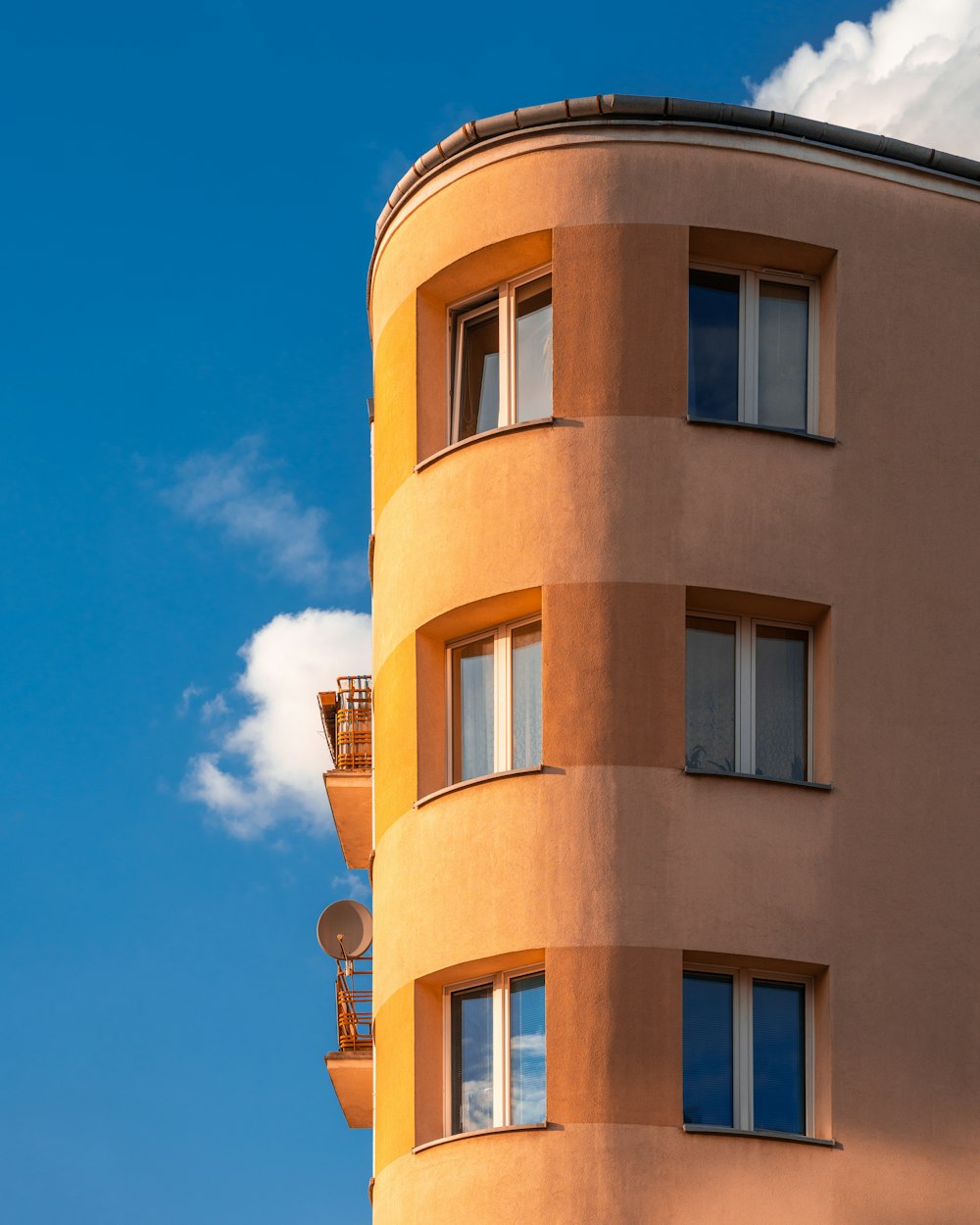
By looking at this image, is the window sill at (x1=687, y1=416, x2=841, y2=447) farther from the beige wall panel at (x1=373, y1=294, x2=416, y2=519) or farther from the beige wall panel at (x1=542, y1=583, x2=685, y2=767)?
the beige wall panel at (x1=373, y1=294, x2=416, y2=519)

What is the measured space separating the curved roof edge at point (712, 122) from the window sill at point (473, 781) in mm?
6837

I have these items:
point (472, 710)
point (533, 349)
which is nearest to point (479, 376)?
point (533, 349)

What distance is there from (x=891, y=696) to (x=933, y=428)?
9.69 ft

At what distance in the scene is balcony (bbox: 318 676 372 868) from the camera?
28.8m

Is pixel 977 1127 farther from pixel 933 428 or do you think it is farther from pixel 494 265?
pixel 494 265

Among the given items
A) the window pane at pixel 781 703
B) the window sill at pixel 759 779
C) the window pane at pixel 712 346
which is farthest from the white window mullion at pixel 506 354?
the window sill at pixel 759 779

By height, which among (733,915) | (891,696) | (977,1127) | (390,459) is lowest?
(977,1127)

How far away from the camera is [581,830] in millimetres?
21547

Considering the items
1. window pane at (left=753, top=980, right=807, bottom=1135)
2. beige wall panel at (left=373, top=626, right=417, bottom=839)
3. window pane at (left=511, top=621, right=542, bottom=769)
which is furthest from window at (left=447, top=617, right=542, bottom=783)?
window pane at (left=753, top=980, right=807, bottom=1135)

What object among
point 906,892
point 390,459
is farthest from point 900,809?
point 390,459

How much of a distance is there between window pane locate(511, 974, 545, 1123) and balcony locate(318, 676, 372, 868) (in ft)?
23.9

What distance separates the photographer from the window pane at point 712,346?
2341 centimetres

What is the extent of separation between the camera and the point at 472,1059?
872 inches

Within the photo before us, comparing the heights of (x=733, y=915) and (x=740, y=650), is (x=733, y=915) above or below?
below
